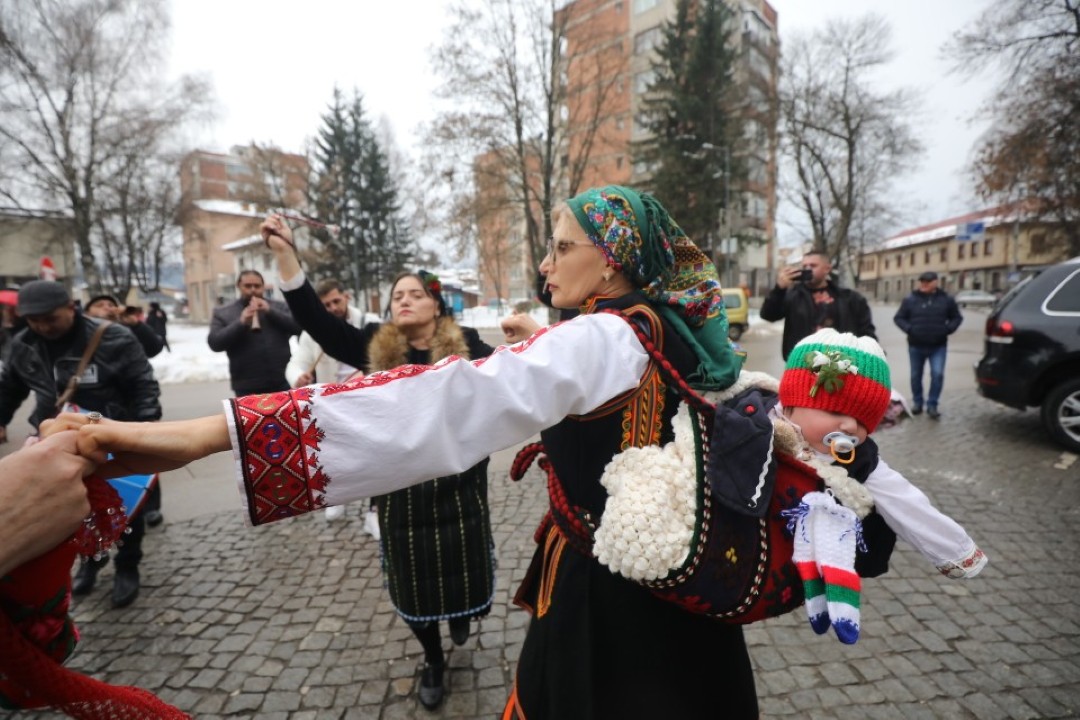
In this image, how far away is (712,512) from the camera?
1098mm

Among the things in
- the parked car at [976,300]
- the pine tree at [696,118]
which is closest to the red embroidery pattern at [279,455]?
the pine tree at [696,118]

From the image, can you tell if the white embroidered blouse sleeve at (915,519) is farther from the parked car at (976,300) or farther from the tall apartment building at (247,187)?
the parked car at (976,300)

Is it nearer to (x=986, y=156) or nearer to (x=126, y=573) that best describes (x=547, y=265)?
(x=126, y=573)

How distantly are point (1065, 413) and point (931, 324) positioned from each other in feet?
6.25

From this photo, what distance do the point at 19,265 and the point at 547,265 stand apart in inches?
1364

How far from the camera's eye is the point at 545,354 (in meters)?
1.01

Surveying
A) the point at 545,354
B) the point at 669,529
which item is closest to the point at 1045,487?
the point at 669,529

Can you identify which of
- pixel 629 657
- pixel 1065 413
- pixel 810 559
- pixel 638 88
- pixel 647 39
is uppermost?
pixel 647 39

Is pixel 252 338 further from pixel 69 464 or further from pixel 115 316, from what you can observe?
pixel 69 464

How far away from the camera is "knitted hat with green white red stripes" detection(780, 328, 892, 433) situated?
1.19 metres

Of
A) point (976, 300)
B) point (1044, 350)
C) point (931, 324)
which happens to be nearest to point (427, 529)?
point (1044, 350)

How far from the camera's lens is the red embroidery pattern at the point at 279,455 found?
0.85 m

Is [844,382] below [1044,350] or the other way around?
the other way around

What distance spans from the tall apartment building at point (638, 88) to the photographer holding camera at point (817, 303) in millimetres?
16883
